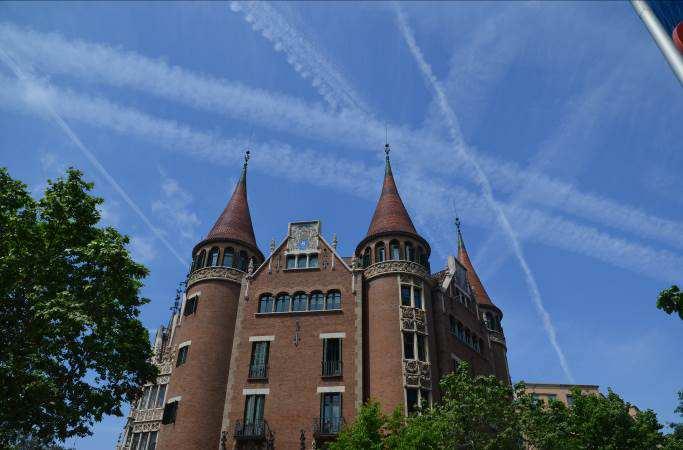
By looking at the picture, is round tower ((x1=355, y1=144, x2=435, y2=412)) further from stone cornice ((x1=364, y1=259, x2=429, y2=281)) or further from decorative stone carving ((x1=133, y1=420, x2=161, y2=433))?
decorative stone carving ((x1=133, y1=420, x2=161, y2=433))

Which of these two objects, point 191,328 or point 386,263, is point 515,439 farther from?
point 191,328

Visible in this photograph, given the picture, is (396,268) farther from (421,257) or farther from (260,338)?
(260,338)

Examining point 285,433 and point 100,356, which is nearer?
point 100,356

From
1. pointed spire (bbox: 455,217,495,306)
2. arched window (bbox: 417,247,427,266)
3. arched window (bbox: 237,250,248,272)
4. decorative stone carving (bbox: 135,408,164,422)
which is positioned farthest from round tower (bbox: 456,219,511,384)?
decorative stone carving (bbox: 135,408,164,422)

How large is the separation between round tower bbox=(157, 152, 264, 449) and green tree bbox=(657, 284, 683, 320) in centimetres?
2743

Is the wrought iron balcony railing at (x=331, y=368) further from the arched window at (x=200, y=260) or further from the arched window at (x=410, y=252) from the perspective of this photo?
the arched window at (x=200, y=260)

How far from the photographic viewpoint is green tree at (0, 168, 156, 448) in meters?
18.2

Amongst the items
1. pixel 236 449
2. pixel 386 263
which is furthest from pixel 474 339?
pixel 236 449

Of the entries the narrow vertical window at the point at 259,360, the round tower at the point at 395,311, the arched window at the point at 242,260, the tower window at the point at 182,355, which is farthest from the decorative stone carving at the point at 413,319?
the tower window at the point at 182,355

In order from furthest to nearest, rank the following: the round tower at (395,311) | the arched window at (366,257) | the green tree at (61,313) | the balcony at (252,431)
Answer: the arched window at (366,257)
the round tower at (395,311)
the balcony at (252,431)
the green tree at (61,313)

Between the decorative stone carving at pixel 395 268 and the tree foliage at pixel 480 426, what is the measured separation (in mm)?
9852

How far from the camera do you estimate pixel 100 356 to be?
19953 mm

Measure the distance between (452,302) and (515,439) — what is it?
1388 cm

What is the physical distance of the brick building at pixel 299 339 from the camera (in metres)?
31.8
